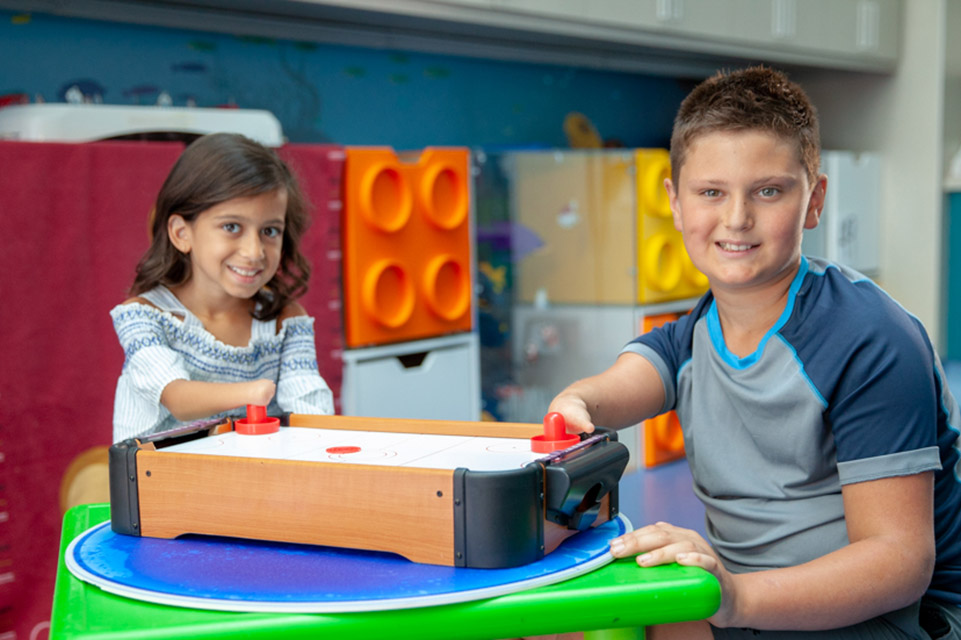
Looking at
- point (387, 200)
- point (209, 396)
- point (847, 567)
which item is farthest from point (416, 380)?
point (847, 567)

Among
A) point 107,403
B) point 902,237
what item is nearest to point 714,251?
point 107,403

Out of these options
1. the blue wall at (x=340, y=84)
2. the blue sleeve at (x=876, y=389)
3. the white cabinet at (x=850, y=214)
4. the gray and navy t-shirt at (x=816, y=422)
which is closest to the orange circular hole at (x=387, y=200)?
the blue wall at (x=340, y=84)

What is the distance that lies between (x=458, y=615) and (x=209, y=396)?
0.53m

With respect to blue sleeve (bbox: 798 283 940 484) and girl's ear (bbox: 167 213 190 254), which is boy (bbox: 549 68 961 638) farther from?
girl's ear (bbox: 167 213 190 254)

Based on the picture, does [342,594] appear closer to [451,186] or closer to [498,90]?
[451,186]

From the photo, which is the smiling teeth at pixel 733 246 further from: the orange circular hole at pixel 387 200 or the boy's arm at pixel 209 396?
the orange circular hole at pixel 387 200

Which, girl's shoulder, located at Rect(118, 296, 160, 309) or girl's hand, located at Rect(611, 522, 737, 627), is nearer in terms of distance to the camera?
girl's hand, located at Rect(611, 522, 737, 627)

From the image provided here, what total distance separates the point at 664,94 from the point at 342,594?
127 inches

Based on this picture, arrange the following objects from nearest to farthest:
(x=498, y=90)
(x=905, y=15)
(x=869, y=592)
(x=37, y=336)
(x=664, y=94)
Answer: (x=869, y=592)
(x=37, y=336)
(x=498, y=90)
(x=664, y=94)
(x=905, y=15)

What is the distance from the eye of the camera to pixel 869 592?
79 cm

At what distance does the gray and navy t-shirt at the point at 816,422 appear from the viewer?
33.6 inches

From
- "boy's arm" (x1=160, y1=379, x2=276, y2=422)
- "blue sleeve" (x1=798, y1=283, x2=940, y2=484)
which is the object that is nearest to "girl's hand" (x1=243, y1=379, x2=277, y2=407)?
"boy's arm" (x1=160, y1=379, x2=276, y2=422)

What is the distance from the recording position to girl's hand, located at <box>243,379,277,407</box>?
101 centimetres

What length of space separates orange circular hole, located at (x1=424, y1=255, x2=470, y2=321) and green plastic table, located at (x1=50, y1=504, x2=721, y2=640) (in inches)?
62.3
